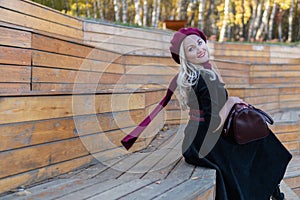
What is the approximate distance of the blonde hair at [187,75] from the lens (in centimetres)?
171

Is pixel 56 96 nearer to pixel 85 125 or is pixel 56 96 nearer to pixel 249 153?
pixel 85 125

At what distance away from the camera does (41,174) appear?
1.48 m

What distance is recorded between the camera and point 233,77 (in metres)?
4.60

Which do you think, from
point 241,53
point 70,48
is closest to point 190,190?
point 70,48

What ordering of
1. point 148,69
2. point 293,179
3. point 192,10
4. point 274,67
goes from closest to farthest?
point 293,179
point 148,69
point 274,67
point 192,10

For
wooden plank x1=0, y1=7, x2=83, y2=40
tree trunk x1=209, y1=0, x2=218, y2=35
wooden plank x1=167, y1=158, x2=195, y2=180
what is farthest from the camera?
tree trunk x1=209, y1=0, x2=218, y2=35

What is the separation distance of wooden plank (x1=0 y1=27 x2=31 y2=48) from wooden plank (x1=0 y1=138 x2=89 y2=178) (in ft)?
2.12

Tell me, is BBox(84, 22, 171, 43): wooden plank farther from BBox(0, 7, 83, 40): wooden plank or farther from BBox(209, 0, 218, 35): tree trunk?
BBox(209, 0, 218, 35): tree trunk

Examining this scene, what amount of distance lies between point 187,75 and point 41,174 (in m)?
0.85

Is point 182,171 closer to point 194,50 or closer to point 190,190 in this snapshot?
point 190,190

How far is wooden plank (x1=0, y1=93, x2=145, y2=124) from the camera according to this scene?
1.35 metres

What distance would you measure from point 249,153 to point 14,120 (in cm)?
116

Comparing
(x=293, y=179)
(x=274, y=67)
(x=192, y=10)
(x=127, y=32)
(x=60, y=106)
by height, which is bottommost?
(x=293, y=179)

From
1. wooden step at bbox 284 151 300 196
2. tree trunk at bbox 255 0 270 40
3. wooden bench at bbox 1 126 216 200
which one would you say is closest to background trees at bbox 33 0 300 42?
tree trunk at bbox 255 0 270 40
